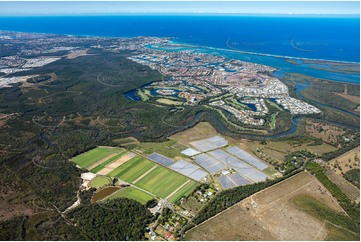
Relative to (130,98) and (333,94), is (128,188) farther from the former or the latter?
(333,94)

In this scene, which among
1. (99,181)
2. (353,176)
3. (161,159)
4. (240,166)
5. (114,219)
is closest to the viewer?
(114,219)

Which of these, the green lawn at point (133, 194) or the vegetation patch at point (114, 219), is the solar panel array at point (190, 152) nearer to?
the green lawn at point (133, 194)

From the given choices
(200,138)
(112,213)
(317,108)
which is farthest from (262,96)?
(112,213)

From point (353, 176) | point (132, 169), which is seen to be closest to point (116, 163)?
point (132, 169)

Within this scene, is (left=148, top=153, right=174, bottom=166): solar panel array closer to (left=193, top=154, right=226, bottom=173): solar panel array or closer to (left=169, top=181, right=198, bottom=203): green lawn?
(left=193, top=154, right=226, bottom=173): solar panel array

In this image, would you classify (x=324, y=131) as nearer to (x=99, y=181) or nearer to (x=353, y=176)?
(x=353, y=176)

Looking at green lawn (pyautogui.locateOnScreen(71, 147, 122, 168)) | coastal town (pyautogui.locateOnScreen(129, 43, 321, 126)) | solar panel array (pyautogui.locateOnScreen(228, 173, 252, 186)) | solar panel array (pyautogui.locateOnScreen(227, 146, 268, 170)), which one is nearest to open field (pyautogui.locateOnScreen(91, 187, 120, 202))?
green lawn (pyautogui.locateOnScreen(71, 147, 122, 168))
